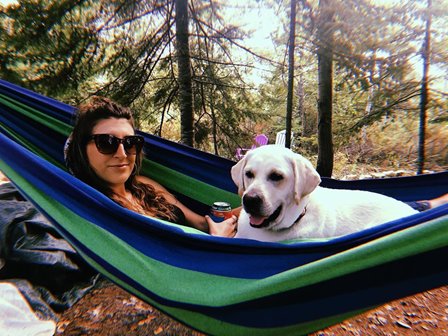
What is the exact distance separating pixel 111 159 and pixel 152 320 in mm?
1028

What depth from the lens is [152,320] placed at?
1.87 meters

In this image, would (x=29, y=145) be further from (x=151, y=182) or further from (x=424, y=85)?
(x=424, y=85)

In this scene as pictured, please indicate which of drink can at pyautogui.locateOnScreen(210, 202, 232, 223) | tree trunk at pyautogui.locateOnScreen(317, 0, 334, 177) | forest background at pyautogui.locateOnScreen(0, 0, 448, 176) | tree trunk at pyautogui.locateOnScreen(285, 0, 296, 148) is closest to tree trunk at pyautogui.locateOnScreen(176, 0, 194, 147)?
forest background at pyautogui.locateOnScreen(0, 0, 448, 176)

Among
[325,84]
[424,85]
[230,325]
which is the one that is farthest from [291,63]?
[230,325]

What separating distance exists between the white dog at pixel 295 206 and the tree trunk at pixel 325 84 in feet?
11.5

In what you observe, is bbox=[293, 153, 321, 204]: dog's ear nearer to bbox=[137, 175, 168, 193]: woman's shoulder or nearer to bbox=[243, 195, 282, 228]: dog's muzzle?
bbox=[243, 195, 282, 228]: dog's muzzle

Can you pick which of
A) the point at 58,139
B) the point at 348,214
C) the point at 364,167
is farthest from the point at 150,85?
the point at 364,167

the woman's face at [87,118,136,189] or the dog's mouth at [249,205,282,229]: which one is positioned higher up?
the woman's face at [87,118,136,189]

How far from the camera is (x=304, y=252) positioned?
1088 millimetres

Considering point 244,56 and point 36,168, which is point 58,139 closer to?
point 36,168

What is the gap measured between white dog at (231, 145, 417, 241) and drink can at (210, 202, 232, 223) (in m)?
0.39

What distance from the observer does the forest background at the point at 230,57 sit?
3.94m

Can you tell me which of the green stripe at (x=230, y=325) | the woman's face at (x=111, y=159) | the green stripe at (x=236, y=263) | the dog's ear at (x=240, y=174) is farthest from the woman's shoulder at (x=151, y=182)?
the green stripe at (x=230, y=325)

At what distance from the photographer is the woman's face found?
5.52ft
